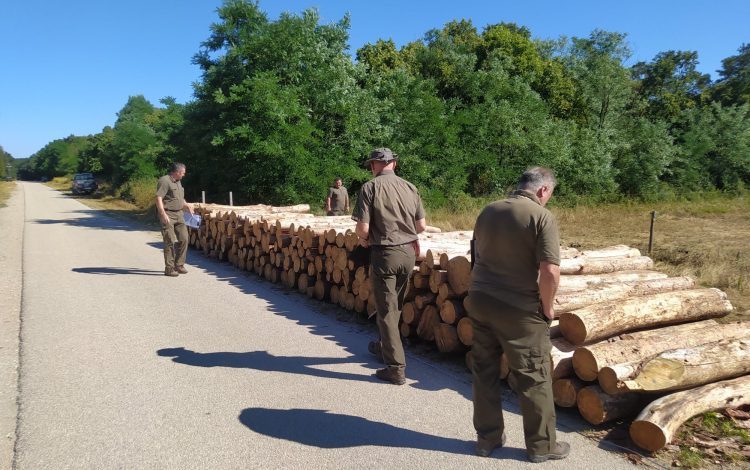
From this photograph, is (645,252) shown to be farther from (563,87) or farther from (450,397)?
(563,87)

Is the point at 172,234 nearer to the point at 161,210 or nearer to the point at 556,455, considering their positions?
the point at 161,210

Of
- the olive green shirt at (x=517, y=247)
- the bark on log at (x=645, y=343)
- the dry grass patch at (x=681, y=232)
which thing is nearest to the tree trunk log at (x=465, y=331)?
the bark on log at (x=645, y=343)

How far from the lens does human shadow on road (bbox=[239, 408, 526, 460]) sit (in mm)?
3645

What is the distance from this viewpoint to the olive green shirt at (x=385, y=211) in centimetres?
480

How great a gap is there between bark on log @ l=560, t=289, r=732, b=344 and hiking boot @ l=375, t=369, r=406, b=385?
1.50 metres

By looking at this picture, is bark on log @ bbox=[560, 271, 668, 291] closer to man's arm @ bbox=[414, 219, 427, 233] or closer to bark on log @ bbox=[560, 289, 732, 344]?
bark on log @ bbox=[560, 289, 732, 344]

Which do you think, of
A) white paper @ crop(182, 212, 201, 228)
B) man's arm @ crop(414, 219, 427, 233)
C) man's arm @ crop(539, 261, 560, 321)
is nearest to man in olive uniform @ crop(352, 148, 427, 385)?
man's arm @ crop(414, 219, 427, 233)

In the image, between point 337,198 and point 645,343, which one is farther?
point 337,198

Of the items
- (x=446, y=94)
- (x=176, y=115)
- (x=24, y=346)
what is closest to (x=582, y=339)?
(x=24, y=346)

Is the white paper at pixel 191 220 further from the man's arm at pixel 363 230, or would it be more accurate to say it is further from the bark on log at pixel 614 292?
the bark on log at pixel 614 292

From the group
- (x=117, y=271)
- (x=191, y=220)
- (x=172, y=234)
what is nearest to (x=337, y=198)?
(x=191, y=220)

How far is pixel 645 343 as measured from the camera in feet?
14.5

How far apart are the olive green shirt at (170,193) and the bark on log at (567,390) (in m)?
7.62

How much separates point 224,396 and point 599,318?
3334 mm
